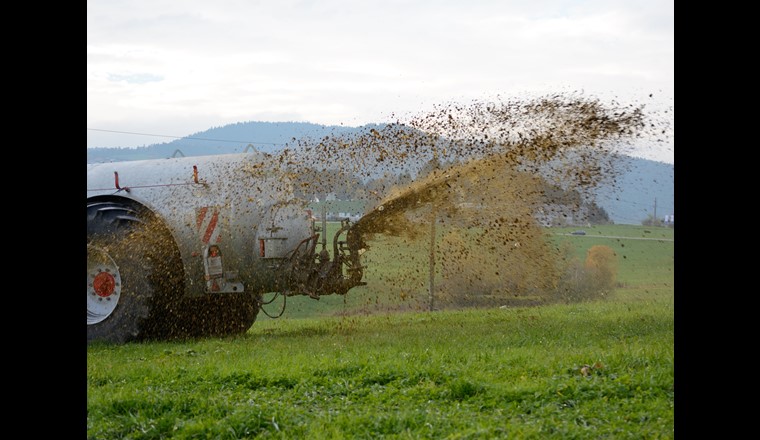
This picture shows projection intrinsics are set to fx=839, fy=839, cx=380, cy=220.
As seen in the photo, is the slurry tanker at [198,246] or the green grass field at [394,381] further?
the slurry tanker at [198,246]

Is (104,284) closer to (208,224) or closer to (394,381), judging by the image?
(208,224)

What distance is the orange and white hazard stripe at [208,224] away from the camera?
30.0 feet

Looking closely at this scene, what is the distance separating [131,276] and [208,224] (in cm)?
108

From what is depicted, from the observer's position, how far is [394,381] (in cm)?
640

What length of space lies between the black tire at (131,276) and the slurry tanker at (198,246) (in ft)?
0.04

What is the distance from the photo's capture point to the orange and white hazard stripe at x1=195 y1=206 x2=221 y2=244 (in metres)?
9.14

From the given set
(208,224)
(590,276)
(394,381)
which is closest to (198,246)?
(208,224)

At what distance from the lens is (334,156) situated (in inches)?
359

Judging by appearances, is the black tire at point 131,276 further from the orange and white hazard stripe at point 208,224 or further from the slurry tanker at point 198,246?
the orange and white hazard stripe at point 208,224

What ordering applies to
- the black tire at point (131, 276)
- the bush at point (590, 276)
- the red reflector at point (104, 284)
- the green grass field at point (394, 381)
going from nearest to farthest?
the green grass field at point (394, 381) < the black tire at point (131, 276) < the red reflector at point (104, 284) < the bush at point (590, 276)

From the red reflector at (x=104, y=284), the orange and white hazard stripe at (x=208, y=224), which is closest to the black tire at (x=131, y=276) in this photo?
the red reflector at (x=104, y=284)

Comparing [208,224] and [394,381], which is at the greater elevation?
[208,224]

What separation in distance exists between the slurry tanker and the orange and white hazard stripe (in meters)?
0.01
